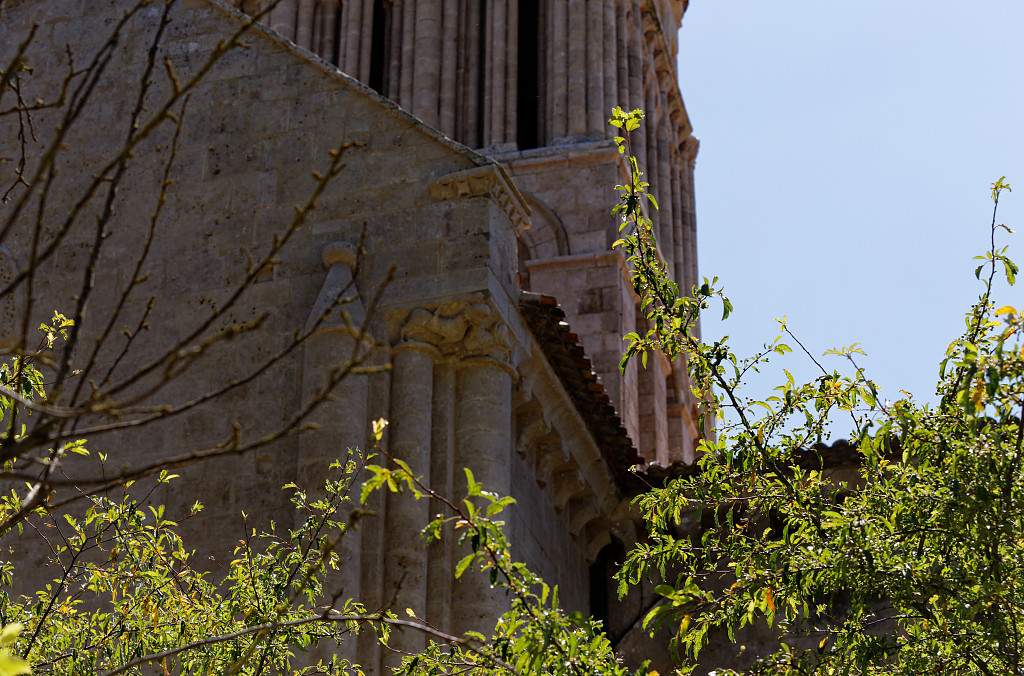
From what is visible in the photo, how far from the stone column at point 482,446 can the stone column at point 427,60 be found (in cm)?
1635

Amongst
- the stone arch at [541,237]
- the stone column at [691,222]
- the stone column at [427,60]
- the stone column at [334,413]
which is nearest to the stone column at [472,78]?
the stone column at [427,60]

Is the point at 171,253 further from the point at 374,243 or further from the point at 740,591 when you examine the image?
the point at 740,591

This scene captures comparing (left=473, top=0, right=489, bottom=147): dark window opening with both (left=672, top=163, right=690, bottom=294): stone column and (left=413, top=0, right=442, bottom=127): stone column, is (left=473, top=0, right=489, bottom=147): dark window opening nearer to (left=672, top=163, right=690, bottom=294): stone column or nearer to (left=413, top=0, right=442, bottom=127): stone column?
(left=413, top=0, right=442, bottom=127): stone column

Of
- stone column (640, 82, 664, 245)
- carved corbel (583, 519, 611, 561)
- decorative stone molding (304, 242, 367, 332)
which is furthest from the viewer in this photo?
stone column (640, 82, 664, 245)

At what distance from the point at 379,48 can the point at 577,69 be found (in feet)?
13.9

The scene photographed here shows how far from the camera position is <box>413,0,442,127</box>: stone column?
93.6ft

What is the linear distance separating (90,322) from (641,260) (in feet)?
19.1

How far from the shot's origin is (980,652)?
7438 millimetres

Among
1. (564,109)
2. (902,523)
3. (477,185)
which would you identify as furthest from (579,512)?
(564,109)

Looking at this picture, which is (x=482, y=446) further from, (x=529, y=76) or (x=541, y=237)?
(x=529, y=76)

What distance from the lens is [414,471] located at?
37.5 feet

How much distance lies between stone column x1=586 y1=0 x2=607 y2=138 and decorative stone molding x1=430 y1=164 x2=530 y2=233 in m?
15.0

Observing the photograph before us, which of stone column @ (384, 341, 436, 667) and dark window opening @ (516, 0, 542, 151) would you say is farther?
dark window opening @ (516, 0, 542, 151)

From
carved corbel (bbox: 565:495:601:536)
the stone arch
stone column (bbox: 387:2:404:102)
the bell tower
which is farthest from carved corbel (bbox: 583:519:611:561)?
stone column (bbox: 387:2:404:102)
